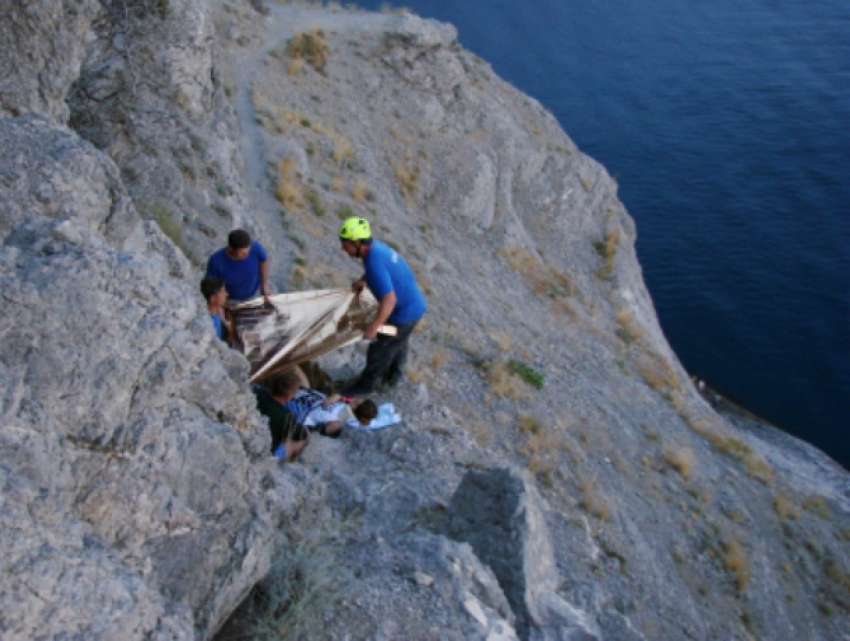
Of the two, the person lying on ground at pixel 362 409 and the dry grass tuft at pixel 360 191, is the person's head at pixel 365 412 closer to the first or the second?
the person lying on ground at pixel 362 409

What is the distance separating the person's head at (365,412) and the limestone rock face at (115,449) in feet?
10.9

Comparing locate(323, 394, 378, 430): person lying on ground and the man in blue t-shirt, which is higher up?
the man in blue t-shirt

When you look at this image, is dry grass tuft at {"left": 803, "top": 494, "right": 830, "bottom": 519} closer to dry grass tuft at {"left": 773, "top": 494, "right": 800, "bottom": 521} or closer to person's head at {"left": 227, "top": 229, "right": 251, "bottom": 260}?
dry grass tuft at {"left": 773, "top": 494, "right": 800, "bottom": 521}

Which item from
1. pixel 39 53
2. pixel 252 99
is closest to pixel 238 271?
pixel 39 53

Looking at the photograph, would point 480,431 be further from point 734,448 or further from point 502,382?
point 734,448

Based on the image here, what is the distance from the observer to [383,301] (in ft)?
28.0

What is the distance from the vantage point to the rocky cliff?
13.6ft

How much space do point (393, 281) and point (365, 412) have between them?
1.58m

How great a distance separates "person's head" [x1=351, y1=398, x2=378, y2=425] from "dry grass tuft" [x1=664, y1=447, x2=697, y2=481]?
10463 mm

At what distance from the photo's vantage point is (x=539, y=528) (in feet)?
22.9

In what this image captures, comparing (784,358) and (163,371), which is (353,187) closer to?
(163,371)

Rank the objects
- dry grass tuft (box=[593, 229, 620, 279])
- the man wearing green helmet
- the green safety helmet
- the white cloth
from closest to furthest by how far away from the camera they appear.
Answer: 1. the green safety helmet
2. the man wearing green helmet
3. the white cloth
4. dry grass tuft (box=[593, 229, 620, 279])

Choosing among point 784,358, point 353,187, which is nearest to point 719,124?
point 784,358

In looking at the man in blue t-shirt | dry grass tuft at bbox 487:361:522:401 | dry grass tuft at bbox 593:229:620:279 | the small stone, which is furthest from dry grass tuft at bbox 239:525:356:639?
dry grass tuft at bbox 593:229:620:279
